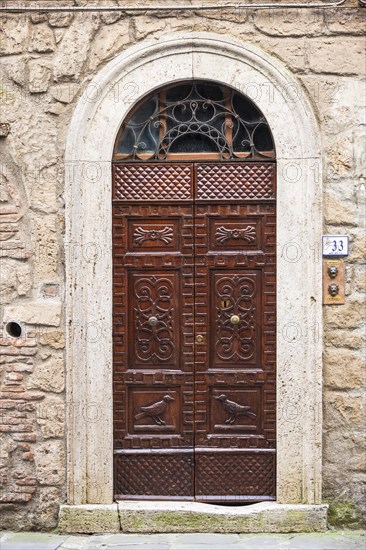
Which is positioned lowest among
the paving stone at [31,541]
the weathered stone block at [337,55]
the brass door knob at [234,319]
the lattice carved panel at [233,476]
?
the paving stone at [31,541]

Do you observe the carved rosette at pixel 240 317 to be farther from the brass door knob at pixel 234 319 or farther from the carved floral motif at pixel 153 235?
the carved floral motif at pixel 153 235

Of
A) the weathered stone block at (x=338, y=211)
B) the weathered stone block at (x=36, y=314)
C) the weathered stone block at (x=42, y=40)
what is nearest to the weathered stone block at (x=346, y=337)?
the weathered stone block at (x=338, y=211)

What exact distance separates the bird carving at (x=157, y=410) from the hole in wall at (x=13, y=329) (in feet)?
3.24

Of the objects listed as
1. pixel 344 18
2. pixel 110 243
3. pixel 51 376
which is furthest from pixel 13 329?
pixel 344 18

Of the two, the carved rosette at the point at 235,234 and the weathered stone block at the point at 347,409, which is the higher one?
the carved rosette at the point at 235,234

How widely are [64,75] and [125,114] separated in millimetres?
487

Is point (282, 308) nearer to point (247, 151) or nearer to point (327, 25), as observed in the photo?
point (247, 151)

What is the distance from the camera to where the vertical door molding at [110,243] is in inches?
223

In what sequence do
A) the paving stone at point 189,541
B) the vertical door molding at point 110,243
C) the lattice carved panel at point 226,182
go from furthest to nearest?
the lattice carved panel at point 226,182
the vertical door molding at point 110,243
the paving stone at point 189,541

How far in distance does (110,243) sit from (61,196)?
46cm

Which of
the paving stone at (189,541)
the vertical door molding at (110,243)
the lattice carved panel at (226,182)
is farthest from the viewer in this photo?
the lattice carved panel at (226,182)

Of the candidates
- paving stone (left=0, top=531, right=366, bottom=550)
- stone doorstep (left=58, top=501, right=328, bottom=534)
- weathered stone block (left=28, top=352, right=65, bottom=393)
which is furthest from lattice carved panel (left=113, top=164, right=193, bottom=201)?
paving stone (left=0, top=531, right=366, bottom=550)

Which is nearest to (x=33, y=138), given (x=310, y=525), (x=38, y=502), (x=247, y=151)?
(x=247, y=151)

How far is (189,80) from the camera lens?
5.73m
